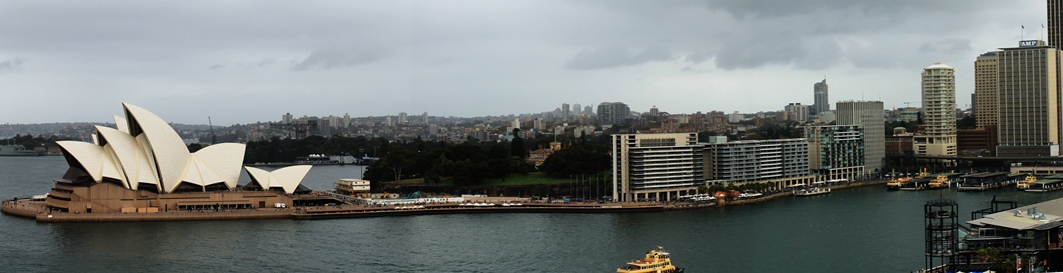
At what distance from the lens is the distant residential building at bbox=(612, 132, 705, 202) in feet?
91.8

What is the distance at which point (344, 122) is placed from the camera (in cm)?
11419

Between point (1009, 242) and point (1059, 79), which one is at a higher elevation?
point (1059, 79)

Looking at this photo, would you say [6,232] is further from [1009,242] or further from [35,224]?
[1009,242]

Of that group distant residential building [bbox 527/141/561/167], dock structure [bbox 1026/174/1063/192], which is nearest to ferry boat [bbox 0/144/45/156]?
distant residential building [bbox 527/141/561/167]

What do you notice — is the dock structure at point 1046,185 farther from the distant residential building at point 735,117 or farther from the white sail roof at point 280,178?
the distant residential building at point 735,117

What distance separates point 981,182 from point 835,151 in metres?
5.30

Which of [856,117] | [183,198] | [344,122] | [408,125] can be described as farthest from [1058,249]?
[344,122]

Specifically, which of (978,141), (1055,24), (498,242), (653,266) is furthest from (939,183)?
(1055,24)

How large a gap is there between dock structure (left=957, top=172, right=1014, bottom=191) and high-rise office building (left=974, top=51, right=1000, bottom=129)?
1464 cm

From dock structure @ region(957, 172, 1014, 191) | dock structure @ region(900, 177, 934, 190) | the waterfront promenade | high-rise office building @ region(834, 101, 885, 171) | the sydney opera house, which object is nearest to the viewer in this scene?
the waterfront promenade

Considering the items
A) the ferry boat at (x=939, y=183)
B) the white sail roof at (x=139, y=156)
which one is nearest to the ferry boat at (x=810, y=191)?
the ferry boat at (x=939, y=183)

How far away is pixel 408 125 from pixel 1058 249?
312 ft

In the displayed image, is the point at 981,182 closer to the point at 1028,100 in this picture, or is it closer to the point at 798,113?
the point at 1028,100

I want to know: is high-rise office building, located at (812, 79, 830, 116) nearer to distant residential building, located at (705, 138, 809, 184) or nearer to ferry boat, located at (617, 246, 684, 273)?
distant residential building, located at (705, 138, 809, 184)
